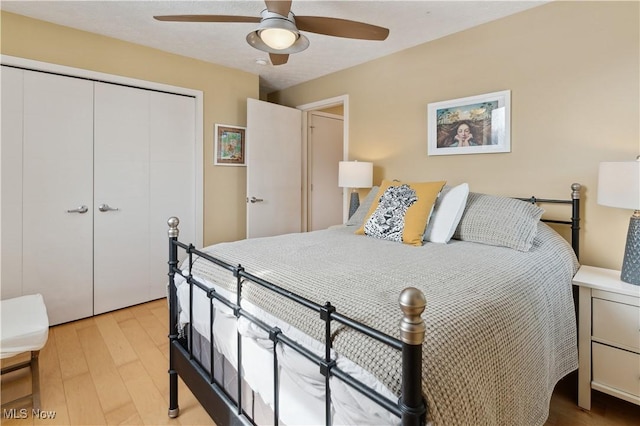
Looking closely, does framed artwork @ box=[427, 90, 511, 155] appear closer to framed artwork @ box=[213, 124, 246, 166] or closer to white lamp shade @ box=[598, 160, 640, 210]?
white lamp shade @ box=[598, 160, 640, 210]

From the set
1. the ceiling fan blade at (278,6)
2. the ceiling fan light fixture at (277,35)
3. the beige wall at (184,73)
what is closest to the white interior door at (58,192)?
the beige wall at (184,73)

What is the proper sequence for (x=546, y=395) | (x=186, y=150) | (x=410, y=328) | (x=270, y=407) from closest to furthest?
(x=410, y=328) < (x=270, y=407) < (x=546, y=395) < (x=186, y=150)

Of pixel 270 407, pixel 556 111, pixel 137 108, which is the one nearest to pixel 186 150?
pixel 137 108

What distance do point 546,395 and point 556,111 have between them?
1868 mm

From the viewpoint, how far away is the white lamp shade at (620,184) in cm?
166

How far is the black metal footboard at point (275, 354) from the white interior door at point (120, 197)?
5.26 ft

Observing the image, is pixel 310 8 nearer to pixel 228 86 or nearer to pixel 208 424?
pixel 228 86

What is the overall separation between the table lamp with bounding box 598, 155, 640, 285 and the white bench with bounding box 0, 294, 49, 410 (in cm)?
304

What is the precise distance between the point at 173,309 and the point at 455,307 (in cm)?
145

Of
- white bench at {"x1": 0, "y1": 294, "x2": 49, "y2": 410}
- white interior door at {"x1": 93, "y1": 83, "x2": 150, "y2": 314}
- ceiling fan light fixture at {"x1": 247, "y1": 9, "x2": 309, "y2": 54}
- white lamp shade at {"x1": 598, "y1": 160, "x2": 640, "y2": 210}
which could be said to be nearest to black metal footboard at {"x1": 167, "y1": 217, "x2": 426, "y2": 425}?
white bench at {"x1": 0, "y1": 294, "x2": 49, "y2": 410}

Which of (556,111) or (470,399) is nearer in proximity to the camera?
(470,399)

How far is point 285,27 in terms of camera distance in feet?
5.88

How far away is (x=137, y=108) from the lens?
3051mm

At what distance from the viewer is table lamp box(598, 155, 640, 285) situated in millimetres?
1670
